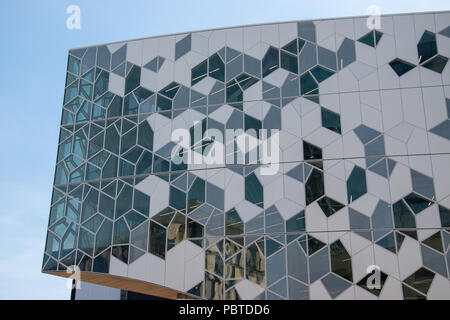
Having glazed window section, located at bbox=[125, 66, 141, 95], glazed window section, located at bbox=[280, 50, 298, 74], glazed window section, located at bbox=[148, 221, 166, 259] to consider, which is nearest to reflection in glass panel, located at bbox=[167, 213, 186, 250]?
glazed window section, located at bbox=[148, 221, 166, 259]

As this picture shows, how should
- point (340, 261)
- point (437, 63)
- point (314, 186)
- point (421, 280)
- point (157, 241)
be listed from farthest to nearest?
point (157, 241) < point (437, 63) < point (314, 186) < point (340, 261) < point (421, 280)

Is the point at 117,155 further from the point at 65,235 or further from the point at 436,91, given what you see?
the point at 436,91

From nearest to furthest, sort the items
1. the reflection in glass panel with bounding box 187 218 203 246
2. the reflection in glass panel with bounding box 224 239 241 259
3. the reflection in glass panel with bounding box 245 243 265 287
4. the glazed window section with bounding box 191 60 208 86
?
the reflection in glass panel with bounding box 245 243 265 287 < the reflection in glass panel with bounding box 224 239 241 259 < the reflection in glass panel with bounding box 187 218 203 246 < the glazed window section with bounding box 191 60 208 86

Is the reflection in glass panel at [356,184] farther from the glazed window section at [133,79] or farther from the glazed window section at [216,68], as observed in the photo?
the glazed window section at [133,79]

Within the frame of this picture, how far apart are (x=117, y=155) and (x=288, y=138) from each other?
5.87 meters

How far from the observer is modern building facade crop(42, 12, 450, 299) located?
15383 mm

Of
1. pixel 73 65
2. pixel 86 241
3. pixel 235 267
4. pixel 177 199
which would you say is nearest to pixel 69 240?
pixel 86 241

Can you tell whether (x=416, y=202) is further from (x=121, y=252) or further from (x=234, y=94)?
(x=121, y=252)

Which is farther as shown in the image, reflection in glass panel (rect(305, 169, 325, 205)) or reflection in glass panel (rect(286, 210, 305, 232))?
reflection in glass panel (rect(305, 169, 325, 205))

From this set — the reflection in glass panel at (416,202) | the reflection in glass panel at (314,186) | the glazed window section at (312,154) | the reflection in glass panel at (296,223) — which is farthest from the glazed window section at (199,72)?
the reflection in glass panel at (416,202)

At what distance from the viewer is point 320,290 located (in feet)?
49.8

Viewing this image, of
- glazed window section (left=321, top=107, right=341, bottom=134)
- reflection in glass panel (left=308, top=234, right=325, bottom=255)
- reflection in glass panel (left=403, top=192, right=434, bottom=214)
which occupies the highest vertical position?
glazed window section (left=321, top=107, right=341, bottom=134)

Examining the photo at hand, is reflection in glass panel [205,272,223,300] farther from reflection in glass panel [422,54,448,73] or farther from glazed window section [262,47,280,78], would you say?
reflection in glass panel [422,54,448,73]

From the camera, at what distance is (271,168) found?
54.5 ft
